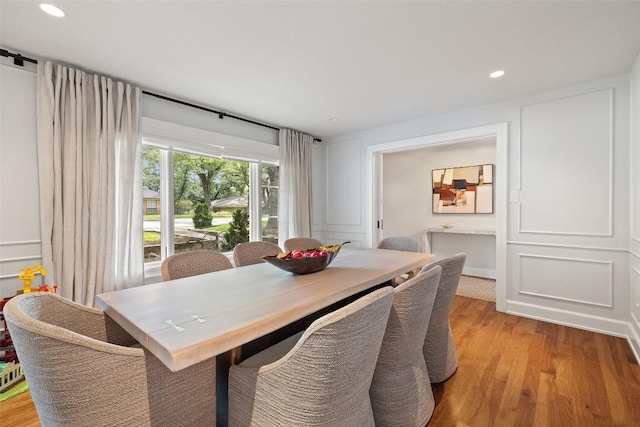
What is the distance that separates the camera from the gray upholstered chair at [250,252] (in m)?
2.26

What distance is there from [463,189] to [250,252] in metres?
4.00

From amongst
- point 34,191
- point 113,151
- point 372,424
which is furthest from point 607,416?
point 34,191

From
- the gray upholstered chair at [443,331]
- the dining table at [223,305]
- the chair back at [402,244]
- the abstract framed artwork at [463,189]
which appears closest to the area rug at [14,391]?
the dining table at [223,305]

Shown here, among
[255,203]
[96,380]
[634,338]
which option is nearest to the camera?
[96,380]

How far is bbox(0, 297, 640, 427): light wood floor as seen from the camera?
155cm

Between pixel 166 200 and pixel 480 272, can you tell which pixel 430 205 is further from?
pixel 166 200

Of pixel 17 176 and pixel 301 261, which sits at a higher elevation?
pixel 17 176

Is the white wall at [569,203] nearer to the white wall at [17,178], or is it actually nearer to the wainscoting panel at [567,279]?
the wainscoting panel at [567,279]

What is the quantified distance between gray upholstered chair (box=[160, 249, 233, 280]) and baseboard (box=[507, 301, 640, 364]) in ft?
10.1

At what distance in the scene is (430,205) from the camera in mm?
5227

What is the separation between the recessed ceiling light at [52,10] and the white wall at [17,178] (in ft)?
2.59

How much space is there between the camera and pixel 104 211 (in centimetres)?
239

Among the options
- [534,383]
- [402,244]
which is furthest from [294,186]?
[534,383]

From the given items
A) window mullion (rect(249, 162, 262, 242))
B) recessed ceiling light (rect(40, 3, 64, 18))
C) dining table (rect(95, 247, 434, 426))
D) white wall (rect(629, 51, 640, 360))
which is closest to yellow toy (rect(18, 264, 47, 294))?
dining table (rect(95, 247, 434, 426))
